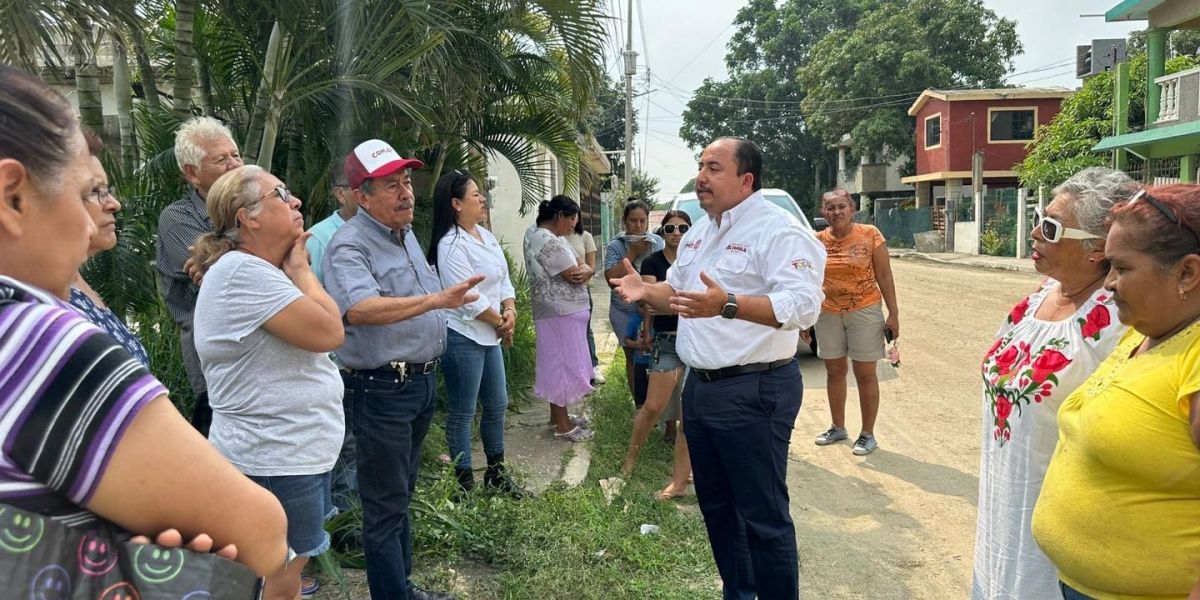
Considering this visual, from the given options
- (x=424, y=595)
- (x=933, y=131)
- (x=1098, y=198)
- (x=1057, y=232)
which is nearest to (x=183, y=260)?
(x=424, y=595)

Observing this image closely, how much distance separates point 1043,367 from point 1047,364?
14 mm

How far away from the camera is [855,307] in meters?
5.93

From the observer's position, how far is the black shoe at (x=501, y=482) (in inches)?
186

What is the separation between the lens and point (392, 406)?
327 centimetres

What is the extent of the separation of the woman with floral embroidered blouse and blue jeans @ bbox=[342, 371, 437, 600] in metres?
2.13

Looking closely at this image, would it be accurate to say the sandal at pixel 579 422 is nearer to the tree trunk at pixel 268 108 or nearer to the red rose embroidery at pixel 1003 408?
the tree trunk at pixel 268 108

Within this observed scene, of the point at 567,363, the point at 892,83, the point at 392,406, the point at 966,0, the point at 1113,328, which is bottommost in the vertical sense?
the point at 567,363

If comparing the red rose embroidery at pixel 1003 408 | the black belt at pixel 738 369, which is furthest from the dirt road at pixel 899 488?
the red rose embroidery at pixel 1003 408

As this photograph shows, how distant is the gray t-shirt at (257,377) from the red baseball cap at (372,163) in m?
0.91

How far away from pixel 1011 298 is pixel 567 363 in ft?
35.5

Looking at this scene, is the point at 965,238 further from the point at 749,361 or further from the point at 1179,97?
the point at 749,361

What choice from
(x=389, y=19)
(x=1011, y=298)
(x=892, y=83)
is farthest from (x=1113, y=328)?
(x=892, y=83)

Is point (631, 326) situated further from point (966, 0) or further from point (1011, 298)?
point (966, 0)

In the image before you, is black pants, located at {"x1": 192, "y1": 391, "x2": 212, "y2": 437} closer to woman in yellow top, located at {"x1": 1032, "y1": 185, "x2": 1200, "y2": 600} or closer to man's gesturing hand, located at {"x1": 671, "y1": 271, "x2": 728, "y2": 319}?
man's gesturing hand, located at {"x1": 671, "y1": 271, "x2": 728, "y2": 319}
